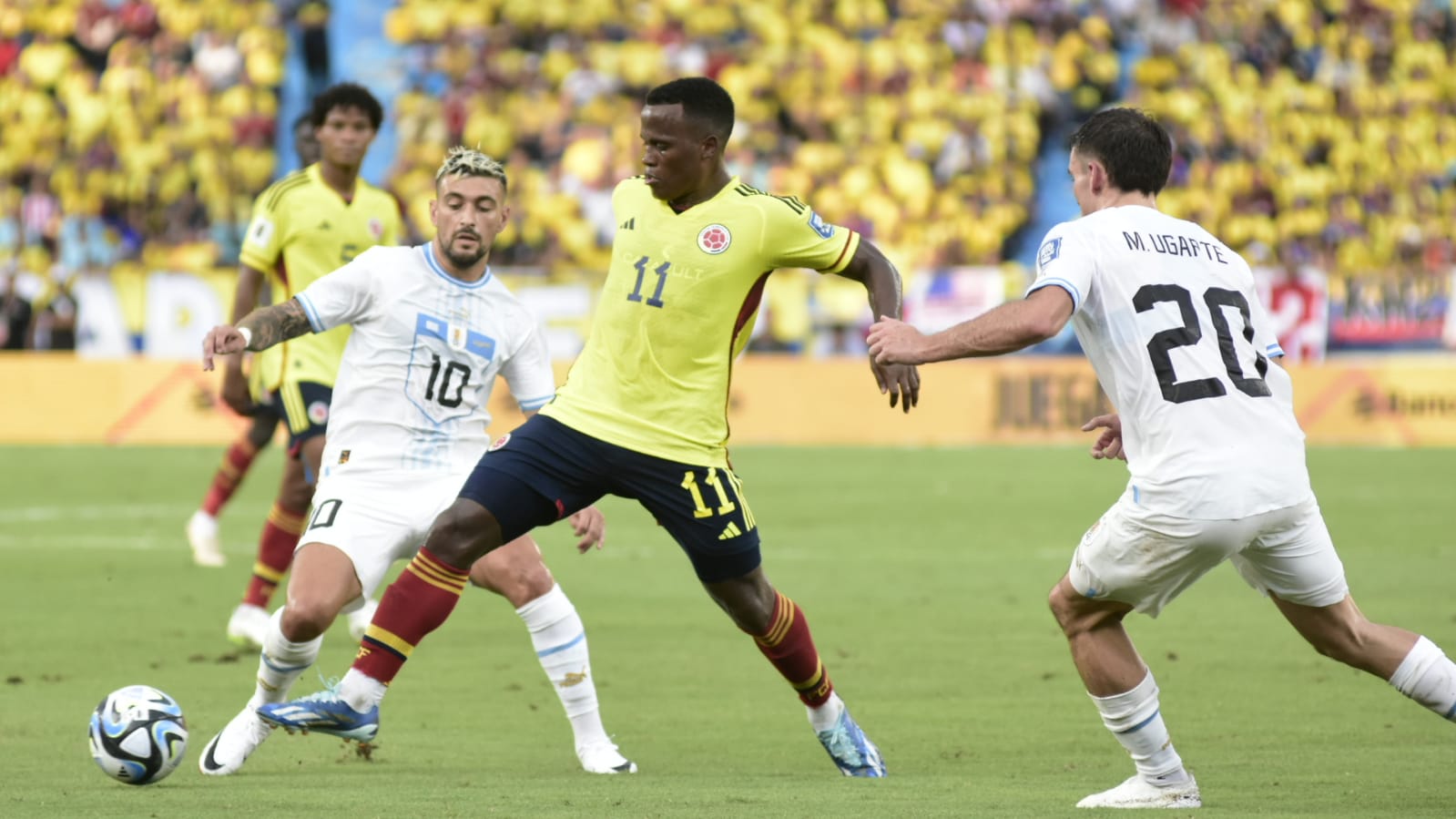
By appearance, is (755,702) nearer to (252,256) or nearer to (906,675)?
(906,675)

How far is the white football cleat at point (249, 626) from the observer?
9523 millimetres

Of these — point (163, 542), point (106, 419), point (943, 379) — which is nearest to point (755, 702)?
point (163, 542)

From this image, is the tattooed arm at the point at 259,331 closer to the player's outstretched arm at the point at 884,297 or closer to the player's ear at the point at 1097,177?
the player's outstretched arm at the point at 884,297

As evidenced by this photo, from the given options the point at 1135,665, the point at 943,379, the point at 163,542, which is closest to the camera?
the point at 1135,665

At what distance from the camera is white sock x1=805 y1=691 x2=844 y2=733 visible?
662 cm

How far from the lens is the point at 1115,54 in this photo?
27656 millimetres

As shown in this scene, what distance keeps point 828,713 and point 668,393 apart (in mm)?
1249

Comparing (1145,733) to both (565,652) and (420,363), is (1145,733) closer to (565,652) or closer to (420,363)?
(565,652)

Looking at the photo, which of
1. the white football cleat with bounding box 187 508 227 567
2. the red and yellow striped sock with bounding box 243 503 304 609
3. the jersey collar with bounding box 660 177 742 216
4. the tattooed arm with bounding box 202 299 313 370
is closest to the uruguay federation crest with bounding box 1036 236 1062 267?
the jersey collar with bounding box 660 177 742 216

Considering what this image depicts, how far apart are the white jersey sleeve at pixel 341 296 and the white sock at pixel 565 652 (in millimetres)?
1240

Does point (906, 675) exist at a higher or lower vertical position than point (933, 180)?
lower

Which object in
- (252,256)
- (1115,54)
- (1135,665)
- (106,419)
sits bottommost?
(106,419)

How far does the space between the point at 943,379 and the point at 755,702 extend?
1358 centimetres

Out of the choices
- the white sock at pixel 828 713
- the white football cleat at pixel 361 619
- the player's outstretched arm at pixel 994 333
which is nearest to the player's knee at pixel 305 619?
the white sock at pixel 828 713
